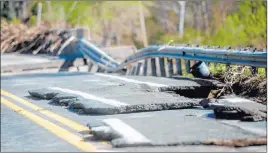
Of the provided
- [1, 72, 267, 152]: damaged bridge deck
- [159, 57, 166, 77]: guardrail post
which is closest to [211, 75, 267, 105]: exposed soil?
[1, 72, 267, 152]: damaged bridge deck

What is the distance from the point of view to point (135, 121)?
646cm

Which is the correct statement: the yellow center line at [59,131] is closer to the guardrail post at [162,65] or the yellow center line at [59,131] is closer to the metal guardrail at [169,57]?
the metal guardrail at [169,57]

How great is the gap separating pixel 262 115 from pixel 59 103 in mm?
3325

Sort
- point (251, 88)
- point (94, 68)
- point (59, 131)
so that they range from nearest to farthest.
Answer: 1. point (59, 131)
2. point (251, 88)
3. point (94, 68)

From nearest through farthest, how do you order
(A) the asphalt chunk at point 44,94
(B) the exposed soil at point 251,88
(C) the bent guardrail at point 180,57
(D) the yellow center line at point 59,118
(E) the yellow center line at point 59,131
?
(E) the yellow center line at point 59,131 < (D) the yellow center line at point 59,118 < (B) the exposed soil at point 251,88 < (C) the bent guardrail at point 180,57 < (A) the asphalt chunk at point 44,94

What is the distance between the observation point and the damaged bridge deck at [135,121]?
5473 millimetres

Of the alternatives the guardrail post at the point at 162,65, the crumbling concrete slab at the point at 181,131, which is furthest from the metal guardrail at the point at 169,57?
the crumbling concrete slab at the point at 181,131

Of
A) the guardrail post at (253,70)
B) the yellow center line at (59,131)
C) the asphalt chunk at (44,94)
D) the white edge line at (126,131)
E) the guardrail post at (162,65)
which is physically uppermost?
the white edge line at (126,131)

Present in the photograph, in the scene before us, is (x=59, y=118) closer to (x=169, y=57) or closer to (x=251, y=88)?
(x=251, y=88)

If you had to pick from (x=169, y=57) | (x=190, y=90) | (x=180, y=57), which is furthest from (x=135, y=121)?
(x=169, y=57)

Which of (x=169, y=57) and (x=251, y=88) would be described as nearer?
(x=251, y=88)

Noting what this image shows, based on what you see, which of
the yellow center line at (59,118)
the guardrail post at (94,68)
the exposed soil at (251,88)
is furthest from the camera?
the guardrail post at (94,68)

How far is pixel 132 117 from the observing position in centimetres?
696

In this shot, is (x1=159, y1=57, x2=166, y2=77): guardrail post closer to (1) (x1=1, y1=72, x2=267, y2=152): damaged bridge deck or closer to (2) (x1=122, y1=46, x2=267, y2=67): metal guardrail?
(2) (x1=122, y1=46, x2=267, y2=67): metal guardrail
